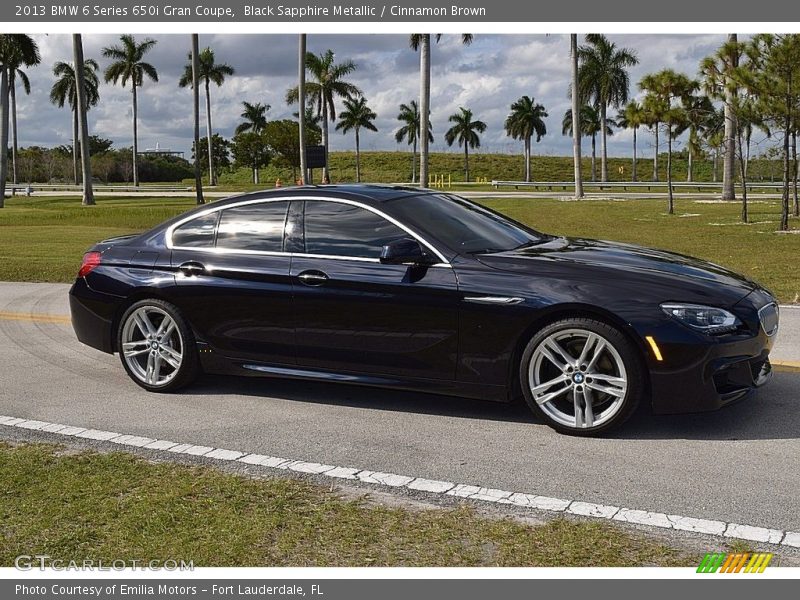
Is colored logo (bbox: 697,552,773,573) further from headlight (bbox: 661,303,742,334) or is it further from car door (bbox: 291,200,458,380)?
car door (bbox: 291,200,458,380)

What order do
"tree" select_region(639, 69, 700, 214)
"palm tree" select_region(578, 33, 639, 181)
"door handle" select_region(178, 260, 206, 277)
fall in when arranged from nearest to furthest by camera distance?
"door handle" select_region(178, 260, 206, 277) < "tree" select_region(639, 69, 700, 214) < "palm tree" select_region(578, 33, 639, 181)

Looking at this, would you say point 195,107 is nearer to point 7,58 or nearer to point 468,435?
point 7,58

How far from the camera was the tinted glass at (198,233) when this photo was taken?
6926 mm

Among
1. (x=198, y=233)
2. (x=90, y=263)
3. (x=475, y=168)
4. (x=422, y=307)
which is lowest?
(x=422, y=307)

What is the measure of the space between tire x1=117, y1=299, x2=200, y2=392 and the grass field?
7.22 meters

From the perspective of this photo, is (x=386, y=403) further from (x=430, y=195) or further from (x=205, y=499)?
(x=205, y=499)

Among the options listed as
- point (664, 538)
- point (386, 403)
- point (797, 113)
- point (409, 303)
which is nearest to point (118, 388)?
point (386, 403)

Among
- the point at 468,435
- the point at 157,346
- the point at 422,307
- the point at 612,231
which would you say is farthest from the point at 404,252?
the point at 612,231

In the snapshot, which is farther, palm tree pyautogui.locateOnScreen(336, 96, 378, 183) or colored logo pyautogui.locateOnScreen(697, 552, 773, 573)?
palm tree pyautogui.locateOnScreen(336, 96, 378, 183)

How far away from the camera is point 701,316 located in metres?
5.44

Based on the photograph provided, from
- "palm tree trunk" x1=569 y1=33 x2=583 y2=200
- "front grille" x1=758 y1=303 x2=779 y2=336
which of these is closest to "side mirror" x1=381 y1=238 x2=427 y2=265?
"front grille" x1=758 y1=303 x2=779 y2=336

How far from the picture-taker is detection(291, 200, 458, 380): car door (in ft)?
19.4

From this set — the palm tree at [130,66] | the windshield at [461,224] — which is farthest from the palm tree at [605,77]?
the windshield at [461,224]

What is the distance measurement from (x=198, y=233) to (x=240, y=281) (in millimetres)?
654
